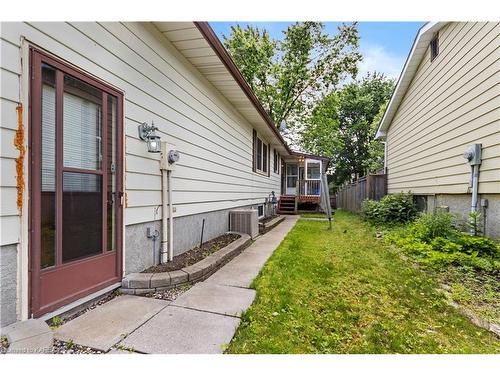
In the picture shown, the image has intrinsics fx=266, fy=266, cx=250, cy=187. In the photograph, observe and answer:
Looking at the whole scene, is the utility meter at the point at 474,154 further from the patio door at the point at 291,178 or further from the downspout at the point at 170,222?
the patio door at the point at 291,178

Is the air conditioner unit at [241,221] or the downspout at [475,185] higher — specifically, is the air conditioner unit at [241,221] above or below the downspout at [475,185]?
below

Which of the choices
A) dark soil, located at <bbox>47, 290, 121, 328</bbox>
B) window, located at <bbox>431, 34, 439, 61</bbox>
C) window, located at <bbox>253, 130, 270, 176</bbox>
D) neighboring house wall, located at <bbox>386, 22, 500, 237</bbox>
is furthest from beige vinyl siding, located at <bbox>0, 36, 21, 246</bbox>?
window, located at <bbox>431, 34, 439, 61</bbox>

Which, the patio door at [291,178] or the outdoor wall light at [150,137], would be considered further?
the patio door at [291,178]

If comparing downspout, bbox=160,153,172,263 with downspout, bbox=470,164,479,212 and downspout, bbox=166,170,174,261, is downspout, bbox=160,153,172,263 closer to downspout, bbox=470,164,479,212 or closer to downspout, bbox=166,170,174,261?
downspout, bbox=166,170,174,261

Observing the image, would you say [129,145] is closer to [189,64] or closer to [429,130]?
[189,64]

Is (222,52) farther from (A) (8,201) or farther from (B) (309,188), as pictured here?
(B) (309,188)

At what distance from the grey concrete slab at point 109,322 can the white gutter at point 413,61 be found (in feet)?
25.5

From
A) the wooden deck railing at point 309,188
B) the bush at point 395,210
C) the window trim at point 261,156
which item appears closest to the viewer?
the bush at point 395,210

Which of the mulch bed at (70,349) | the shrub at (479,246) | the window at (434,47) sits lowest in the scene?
the mulch bed at (70,349)

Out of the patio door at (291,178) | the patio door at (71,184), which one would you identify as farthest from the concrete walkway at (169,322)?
the patio door at (291,178)

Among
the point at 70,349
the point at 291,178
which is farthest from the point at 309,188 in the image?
the point at 70,349

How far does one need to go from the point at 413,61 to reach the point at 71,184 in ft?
28.2

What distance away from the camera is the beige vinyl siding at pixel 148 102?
78.0 inches

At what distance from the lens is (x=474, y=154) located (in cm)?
448
